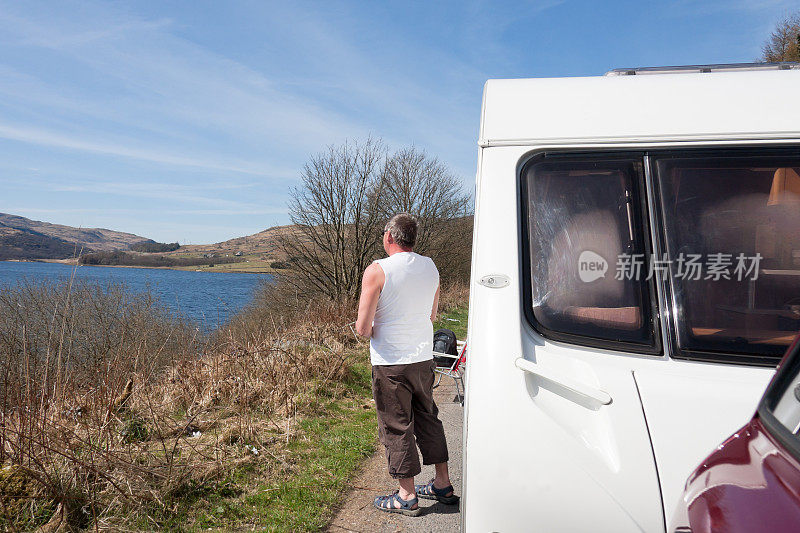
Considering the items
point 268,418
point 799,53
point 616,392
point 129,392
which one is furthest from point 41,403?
point 799,53

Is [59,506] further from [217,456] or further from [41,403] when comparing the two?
[217,456]

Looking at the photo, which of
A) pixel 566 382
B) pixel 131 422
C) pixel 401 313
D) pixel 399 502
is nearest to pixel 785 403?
pixel 566 382

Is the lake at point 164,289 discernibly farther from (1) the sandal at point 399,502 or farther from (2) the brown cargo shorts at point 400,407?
(2) the brown cargo shorts at point 400,407

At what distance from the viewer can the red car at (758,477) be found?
99 centimetres

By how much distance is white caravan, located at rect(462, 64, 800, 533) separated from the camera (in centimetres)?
165

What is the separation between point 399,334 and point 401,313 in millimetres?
143

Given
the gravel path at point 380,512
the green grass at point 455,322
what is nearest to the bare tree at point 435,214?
the green grass at point 455,322

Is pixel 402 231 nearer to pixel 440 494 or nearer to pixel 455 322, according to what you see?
pixel 440 494

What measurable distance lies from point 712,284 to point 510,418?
2.89 ft

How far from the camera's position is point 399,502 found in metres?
3.76

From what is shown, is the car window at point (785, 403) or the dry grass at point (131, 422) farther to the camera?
the dry grass at point (131, 422)

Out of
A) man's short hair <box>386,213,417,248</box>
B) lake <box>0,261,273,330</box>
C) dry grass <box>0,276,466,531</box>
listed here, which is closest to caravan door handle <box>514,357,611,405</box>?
man's short hair <box>386,213,417,248</box>

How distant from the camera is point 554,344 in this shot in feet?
6.40

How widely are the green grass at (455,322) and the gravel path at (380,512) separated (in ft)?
28.0
